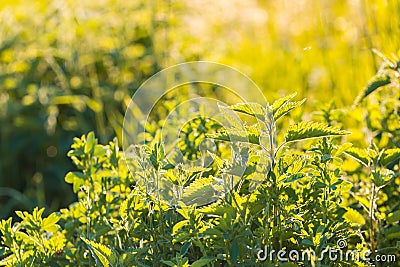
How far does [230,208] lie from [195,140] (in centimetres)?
53

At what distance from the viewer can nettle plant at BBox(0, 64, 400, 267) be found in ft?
5.12

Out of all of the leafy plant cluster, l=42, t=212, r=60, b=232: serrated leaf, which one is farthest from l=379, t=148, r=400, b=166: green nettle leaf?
the leafy plant cluster

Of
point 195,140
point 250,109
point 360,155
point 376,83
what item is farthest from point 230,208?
point 376,83

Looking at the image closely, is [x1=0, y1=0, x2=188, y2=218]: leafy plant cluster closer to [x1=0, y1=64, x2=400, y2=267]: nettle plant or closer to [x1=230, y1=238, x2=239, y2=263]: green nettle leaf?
[x1=0, y1=64, x2=400, y2=267]: nettle plant

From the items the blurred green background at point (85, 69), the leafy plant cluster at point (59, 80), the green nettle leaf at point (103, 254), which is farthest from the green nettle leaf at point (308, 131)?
the leafy plant cluster at point (59, 80)

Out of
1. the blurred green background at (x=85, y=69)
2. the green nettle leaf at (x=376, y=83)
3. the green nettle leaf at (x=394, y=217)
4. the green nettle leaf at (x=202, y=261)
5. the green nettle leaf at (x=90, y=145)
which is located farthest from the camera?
the blurred green background at (x=85, y=69)

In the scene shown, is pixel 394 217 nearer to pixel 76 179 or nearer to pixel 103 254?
pixel 103 254

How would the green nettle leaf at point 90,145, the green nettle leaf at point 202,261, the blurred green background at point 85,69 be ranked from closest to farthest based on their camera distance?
1. the green nettle leaf at point 202,261
2. the green nettle leaf at point 90,145
3. the blurred green background at point 85,69

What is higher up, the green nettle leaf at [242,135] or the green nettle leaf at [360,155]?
the green nettle leaf at [360,155]

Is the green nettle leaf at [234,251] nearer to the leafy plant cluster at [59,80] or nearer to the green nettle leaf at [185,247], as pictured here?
the green nettle leaf at [185,247]

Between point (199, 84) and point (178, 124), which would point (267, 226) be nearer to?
point (178, 124)

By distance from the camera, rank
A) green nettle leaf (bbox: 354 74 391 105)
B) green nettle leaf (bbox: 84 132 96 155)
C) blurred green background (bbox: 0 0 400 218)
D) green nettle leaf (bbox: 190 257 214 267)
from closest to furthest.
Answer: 1. green nettle leaf (bbox: 190 257 214 267)
2. green nettle leaf (bbox: 84 132 96 155)
3. green nettle leaf (bbox: 354 74 391 105)
4. blurred green background (bbox: 0 0 400 218)

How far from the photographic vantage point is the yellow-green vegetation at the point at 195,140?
1.59m

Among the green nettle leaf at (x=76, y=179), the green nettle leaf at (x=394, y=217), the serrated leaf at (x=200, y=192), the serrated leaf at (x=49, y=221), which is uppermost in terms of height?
the green nettle leaf at (x=76, y=179)
